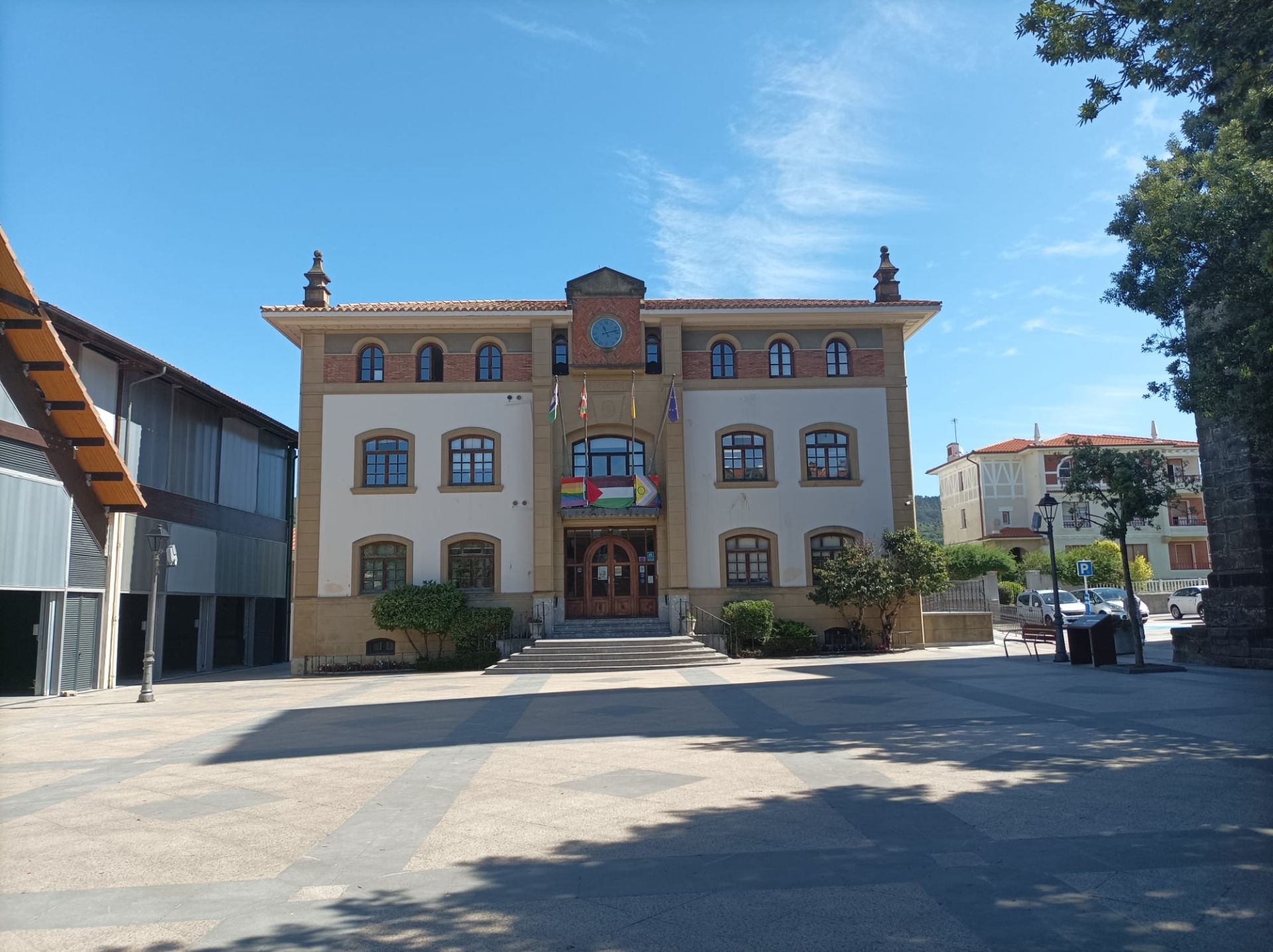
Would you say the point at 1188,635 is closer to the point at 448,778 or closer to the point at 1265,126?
the point at 1265,126

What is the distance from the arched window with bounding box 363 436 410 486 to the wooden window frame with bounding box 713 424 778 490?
9.04 metres

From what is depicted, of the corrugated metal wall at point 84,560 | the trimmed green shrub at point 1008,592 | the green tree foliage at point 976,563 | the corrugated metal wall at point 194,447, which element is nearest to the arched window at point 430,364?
the corrugated metal wall at point 194,447

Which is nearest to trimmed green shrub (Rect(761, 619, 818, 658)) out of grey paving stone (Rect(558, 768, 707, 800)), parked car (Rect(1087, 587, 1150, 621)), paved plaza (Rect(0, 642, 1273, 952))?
paved plaza (Rect(0, 642, 1273, 952))

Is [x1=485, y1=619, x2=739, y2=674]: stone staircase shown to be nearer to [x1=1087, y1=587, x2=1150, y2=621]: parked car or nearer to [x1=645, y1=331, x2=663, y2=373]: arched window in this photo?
[x1=645, y1=331, x2=663, y2=373]: arched window

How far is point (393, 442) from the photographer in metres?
25.2

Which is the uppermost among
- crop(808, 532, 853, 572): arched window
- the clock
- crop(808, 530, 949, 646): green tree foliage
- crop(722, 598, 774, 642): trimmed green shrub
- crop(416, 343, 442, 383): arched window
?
the clock

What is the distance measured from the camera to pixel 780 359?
86.1 ft

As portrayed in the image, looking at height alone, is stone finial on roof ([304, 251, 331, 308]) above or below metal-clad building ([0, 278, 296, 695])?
above

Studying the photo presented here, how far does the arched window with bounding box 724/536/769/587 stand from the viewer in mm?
25297

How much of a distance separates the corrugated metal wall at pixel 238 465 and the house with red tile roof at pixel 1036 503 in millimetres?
43199

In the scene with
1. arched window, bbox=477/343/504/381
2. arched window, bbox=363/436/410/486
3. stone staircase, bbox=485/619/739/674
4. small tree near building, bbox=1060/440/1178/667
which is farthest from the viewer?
arched window, bbox=477/343/504/381

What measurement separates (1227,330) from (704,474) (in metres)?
14.3

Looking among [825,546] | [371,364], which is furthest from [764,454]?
[371,364]

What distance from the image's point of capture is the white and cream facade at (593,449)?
80.9ft
